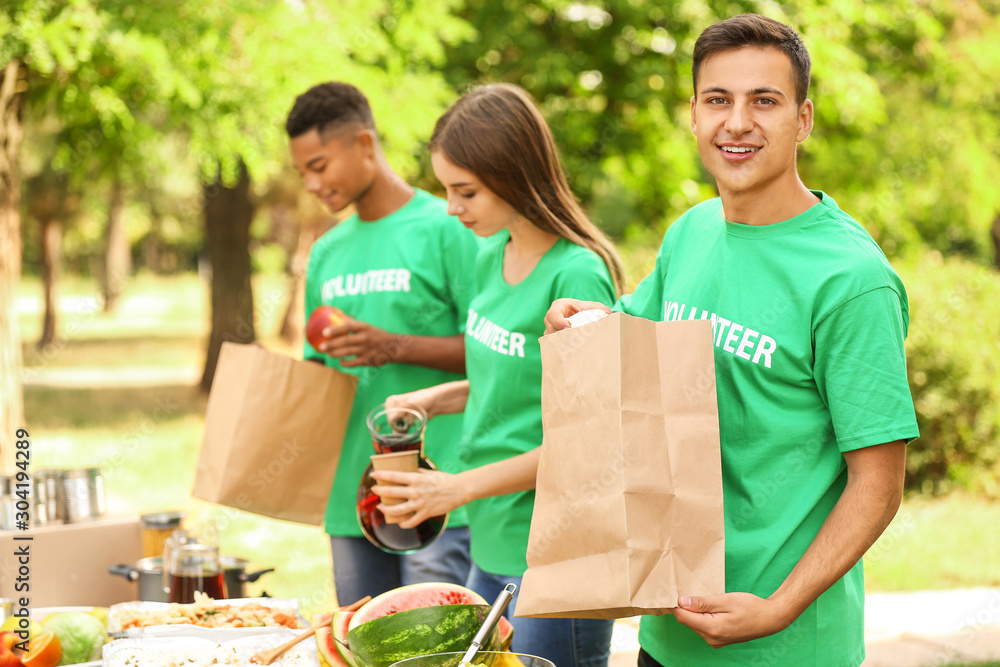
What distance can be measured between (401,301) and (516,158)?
0.82 m

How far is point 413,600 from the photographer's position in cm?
204

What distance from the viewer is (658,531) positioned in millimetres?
1536

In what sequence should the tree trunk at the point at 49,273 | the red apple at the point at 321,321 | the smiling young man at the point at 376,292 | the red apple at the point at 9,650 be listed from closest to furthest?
the red apple at the point at 9,650
the red apple at the point at 321,321
the smiling young man at the point at 376,292
the tree trunk at the point at 49,273

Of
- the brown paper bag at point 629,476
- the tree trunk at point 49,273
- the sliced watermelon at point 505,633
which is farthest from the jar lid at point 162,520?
the tree trunk at point 49,273

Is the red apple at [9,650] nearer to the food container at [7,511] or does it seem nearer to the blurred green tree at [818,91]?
the food container at [7,511]

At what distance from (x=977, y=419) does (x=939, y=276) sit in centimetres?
131

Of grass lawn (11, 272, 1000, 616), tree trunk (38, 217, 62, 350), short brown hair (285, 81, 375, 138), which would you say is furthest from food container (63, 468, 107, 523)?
tree trunk (38, 217, 62, 350)

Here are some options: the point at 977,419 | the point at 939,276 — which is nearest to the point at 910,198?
the point at 939,276

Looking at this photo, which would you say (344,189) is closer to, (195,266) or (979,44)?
(979,44)

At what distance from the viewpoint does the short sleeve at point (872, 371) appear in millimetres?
1527

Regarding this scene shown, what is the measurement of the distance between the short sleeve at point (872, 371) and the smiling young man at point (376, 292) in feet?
5.10

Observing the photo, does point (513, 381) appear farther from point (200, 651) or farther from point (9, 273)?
point (9, 273)

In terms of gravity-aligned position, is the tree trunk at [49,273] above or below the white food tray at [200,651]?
above

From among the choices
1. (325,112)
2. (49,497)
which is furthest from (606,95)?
(49,497)
